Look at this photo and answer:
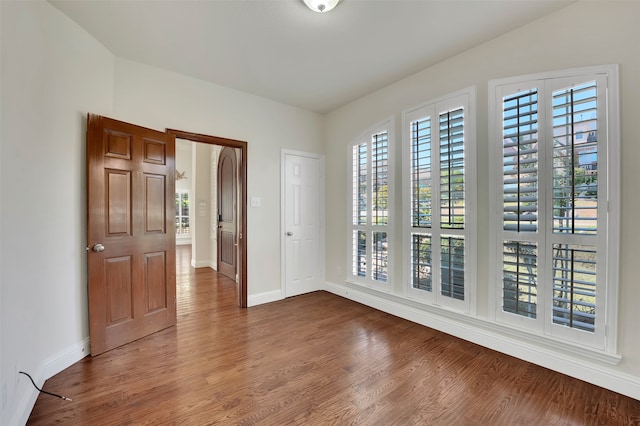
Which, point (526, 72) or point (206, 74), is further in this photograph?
point (206, 74)

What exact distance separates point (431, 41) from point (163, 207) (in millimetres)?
3167

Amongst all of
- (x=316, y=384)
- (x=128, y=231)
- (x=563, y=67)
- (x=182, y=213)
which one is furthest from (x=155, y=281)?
(x=182, y=213)

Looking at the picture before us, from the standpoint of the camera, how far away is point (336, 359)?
237 centimetres

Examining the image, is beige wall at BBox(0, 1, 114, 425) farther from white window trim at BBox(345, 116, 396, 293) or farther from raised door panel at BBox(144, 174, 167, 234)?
white window trim at BBox(345, 116, 396, 293)

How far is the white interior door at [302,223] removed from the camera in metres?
4.07

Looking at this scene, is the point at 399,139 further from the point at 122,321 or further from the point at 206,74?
the point at 122,321

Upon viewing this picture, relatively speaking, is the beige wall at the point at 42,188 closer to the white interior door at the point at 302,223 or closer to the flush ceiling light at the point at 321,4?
the flush ceiling light at the point at 321,4

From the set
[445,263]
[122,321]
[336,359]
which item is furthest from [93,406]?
[445,263]

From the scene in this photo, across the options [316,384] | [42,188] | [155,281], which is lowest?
[316,384]

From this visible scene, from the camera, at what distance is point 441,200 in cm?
291

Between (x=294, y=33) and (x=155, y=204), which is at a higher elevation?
(x=294, y=33)

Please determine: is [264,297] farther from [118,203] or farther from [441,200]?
[441,200]

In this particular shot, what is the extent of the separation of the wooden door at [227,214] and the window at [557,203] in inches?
159

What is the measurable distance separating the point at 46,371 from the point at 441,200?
3.73 m
